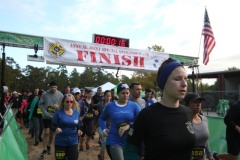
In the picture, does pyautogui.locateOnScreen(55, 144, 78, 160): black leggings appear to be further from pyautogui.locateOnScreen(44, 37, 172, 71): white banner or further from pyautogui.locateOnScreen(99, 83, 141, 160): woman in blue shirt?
pyautogui.locateOnScreen(44, 37, 172, 71): white banner

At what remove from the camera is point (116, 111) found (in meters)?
5.02

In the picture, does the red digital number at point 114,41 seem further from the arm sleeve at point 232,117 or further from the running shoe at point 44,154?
the arm sleeve at point 232,117

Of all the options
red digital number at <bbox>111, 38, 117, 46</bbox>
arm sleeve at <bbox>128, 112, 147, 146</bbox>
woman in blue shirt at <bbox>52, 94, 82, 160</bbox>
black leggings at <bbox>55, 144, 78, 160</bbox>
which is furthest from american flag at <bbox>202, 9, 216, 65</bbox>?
arm sleeve at <bbox>128, 112, 147, 146</bbox>

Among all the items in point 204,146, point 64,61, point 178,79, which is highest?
point 64,61

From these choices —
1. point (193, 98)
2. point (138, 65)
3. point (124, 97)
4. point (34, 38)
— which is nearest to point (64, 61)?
point (34, 38)

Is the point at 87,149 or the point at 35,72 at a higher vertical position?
the point at 35,72

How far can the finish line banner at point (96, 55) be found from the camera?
1219 centimetres

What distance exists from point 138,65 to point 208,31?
4.57 meters

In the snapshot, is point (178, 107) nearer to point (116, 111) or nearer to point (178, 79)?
point (178, 79)

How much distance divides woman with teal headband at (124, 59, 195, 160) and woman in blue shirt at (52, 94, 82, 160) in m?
3.15

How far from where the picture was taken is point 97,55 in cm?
1323

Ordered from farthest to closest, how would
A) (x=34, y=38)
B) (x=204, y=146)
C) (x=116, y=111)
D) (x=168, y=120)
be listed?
(x=34, y=38), (x=116, y=111), (x=204, y=146), (x=168, y=120)

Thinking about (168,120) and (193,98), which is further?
(193,98)

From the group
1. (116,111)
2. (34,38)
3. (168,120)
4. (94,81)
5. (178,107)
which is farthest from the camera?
(94,81)
